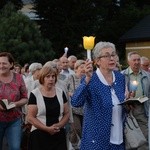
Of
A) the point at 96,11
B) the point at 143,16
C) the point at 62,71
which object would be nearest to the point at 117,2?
the point at 143,16

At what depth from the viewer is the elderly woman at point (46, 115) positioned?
6336 mm

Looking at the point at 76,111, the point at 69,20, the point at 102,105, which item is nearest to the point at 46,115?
the point at 102,105

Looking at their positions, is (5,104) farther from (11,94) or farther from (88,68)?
(88,68)

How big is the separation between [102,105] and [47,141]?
4.22ft

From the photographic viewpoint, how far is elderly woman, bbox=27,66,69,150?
6.34 metres

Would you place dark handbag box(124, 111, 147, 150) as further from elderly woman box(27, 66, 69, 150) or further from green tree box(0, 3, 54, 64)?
green tree box(0, 3, 54, 64)

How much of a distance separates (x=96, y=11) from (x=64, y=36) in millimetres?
3411

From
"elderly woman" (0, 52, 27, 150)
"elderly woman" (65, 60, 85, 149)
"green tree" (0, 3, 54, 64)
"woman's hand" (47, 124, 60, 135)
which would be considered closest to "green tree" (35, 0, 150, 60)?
"green tree" (0, 3, 54, 64)

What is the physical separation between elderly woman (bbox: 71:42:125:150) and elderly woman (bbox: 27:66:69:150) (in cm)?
91

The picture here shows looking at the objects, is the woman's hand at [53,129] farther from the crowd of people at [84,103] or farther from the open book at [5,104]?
the open book at [5,104]

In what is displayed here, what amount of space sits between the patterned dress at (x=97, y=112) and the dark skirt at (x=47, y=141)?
0.95 meters

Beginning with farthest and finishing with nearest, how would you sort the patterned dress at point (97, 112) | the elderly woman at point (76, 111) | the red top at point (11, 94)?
the elderly woman at point (76, 111) → the red top at point (11, 94) → the patterned dress at point (97, 112)

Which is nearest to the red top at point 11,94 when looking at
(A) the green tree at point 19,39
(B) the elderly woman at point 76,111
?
(B) the elderly woman at point 76,111

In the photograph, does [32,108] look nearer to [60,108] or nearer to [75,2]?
[60,108]
